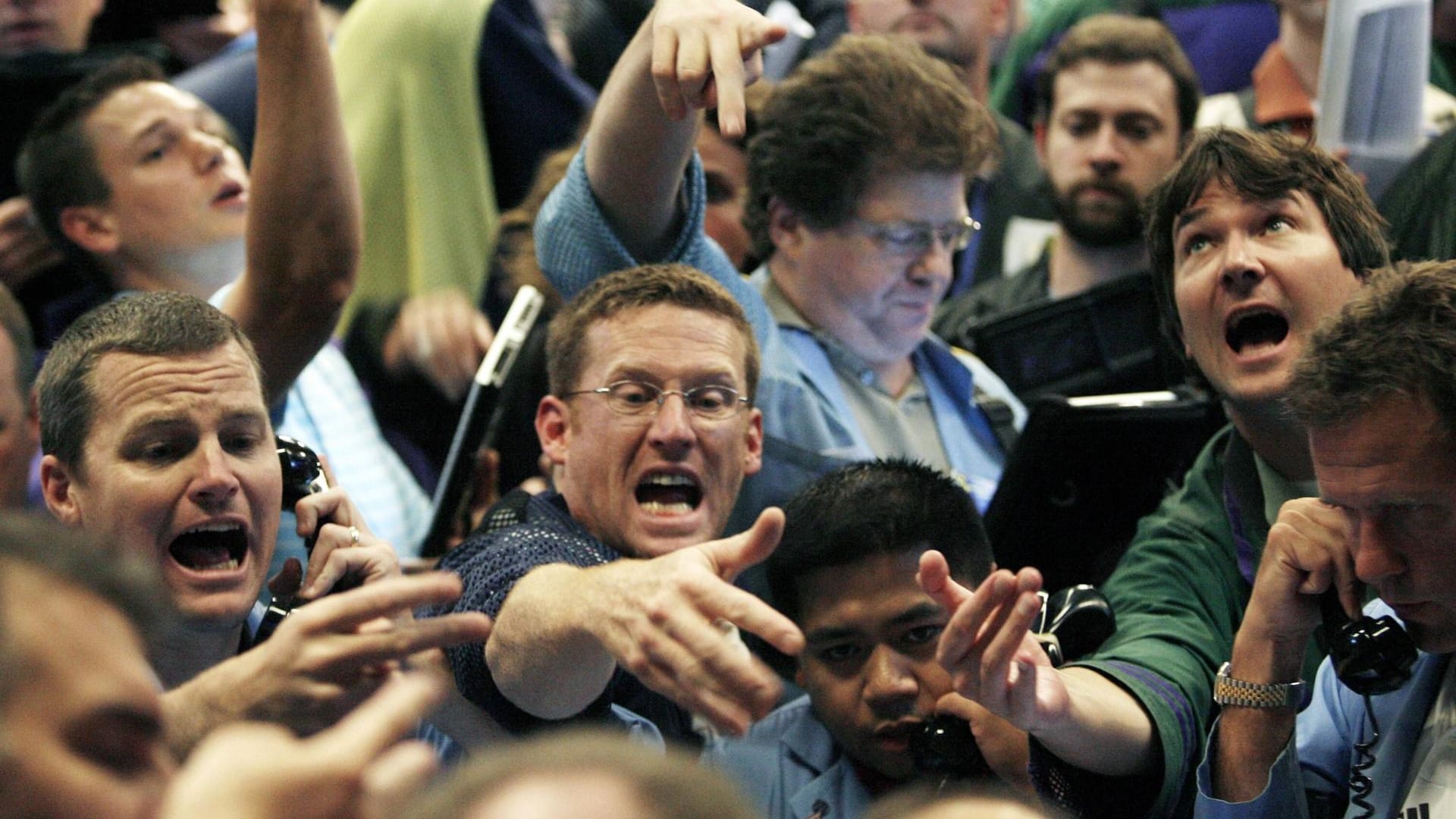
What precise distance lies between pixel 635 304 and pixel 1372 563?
4.02 feet

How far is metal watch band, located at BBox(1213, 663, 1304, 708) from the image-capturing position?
2689 mm

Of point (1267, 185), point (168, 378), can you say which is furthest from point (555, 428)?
point (1267, 185)

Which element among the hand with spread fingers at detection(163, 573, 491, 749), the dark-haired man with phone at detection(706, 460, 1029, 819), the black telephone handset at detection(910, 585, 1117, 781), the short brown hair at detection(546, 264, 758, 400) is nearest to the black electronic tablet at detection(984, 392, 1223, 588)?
the dark-haired man with phone at detection(706, 460, 1029, 819)

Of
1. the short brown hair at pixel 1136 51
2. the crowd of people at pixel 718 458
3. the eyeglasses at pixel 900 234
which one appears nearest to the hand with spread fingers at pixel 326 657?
the crowd of people at pixel 718 458

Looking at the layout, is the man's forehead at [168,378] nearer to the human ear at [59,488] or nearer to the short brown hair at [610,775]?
the human ear at [59,488]

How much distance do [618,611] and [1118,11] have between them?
3.62m

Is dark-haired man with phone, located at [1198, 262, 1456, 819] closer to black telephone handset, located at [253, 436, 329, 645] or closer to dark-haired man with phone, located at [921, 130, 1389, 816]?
dark-haired man with phone, located at [921, 130, 1389, 816]

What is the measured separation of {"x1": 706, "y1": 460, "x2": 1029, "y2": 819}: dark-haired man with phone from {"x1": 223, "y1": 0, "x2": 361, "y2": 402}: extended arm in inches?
35.6

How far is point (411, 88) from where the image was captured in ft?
16.8

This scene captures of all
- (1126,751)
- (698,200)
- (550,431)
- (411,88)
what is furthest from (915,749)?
(411,88)

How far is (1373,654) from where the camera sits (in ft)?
8.63

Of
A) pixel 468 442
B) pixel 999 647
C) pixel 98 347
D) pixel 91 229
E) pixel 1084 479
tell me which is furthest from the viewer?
pixel 91 229

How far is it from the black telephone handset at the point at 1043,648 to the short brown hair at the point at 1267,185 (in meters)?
0.64

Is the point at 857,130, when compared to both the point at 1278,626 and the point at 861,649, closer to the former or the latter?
the point at 861,649
